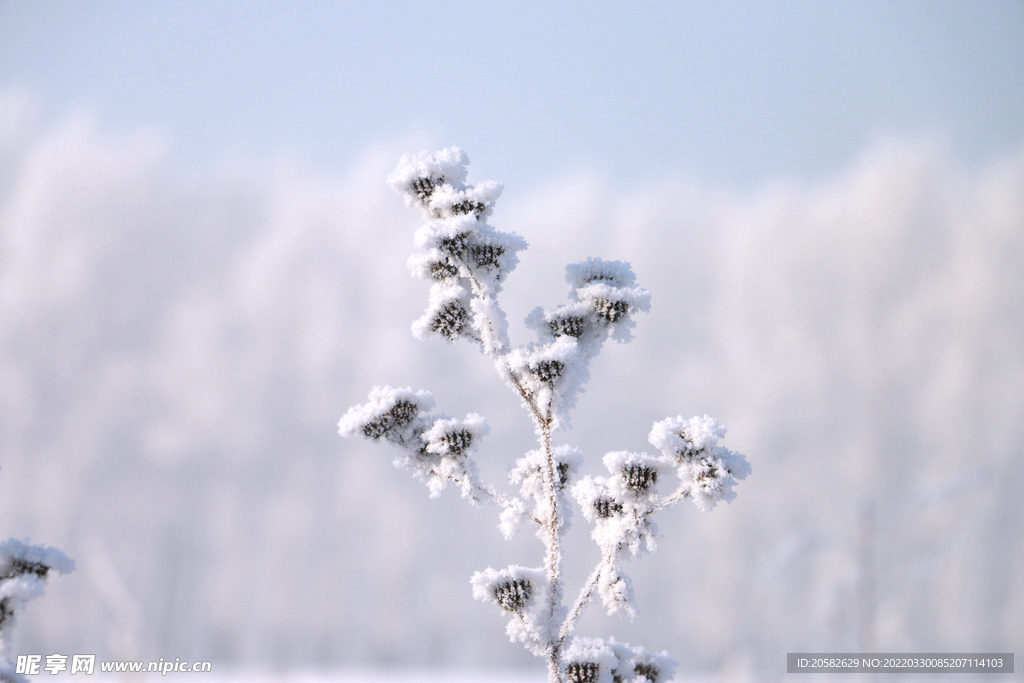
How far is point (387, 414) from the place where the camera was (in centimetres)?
404

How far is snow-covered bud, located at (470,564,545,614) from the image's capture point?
12.8ft

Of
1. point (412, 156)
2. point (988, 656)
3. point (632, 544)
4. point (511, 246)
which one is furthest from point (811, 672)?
point (412, 156)

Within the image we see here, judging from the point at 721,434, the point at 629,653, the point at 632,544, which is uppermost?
the point at 721,434

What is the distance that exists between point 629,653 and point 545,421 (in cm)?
188

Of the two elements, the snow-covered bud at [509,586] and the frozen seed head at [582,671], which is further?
the frozen seed head at [582,671]

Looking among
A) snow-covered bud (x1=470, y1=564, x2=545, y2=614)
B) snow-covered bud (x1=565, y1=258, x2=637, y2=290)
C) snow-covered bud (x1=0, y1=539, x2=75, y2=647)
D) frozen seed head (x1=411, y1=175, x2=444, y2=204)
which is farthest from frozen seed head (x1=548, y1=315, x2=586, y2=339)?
snow-covered bud (x1=0, y1=539, x2=75, y2=647)

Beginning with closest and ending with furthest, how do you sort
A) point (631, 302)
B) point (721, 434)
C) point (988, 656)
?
point (721, 434), point (631, 302), point (988, 656)

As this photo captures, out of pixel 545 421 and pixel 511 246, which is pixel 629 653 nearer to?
pixel 545 421

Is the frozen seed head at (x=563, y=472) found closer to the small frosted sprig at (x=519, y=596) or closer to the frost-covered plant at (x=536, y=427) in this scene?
the frost-covered plant at (x=536, y=427)

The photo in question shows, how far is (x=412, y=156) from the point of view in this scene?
13.7 feet

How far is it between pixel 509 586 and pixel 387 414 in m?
1.36

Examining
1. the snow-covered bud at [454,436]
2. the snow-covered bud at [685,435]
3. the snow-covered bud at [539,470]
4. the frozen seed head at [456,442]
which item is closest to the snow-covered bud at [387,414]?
the snow-covered bud at [454,436]

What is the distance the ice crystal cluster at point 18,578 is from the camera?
149 inches

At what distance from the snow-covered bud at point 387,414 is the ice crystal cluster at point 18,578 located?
6.86 feet
